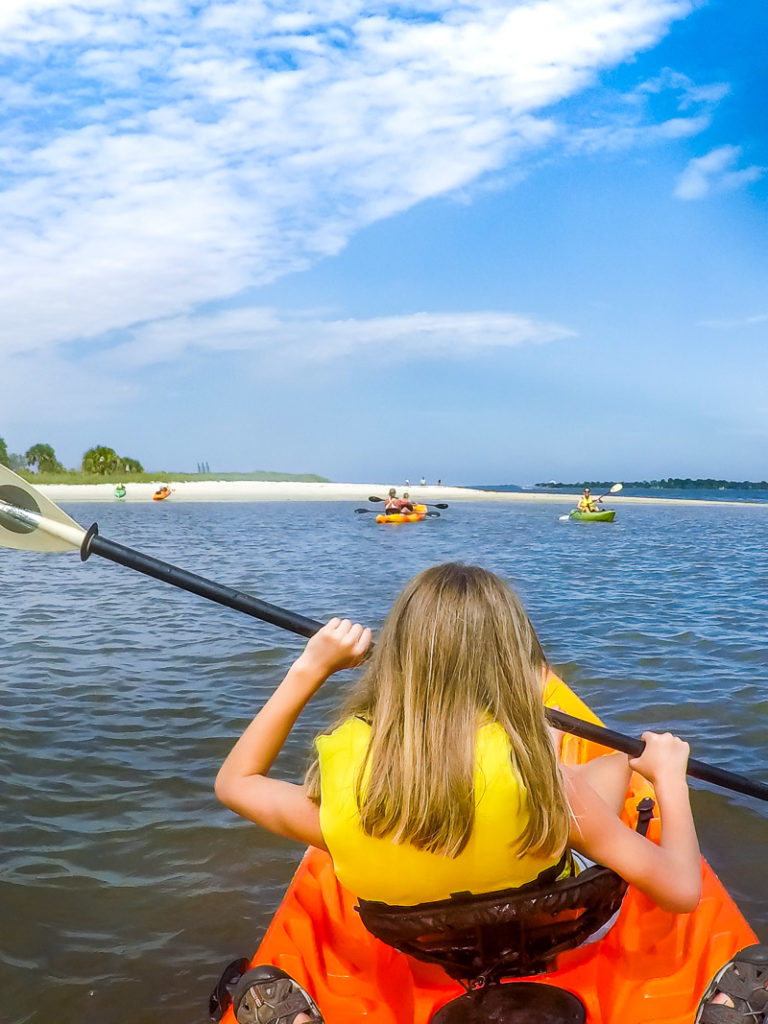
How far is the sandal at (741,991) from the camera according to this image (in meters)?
2.06

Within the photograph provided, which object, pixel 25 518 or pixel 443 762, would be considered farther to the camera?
pixel 25 518

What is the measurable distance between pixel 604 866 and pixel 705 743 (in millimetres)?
3597

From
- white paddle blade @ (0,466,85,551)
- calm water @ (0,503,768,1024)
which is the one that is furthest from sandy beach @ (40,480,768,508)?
white paddle blade @ (0,466,85,551)

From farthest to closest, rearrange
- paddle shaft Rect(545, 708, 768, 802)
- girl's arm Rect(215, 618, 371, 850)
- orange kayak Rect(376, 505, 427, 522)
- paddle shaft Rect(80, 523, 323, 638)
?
orange kayak Rect(376, 505, 427, 522), paddle shaft Rect(80, 523, 323, 638), paddle shaft Rect(545, 708, 768, 802), girl's arm Rect(215, 618, 371, 850)

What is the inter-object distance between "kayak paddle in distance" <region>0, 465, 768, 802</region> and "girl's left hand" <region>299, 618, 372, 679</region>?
41 cm

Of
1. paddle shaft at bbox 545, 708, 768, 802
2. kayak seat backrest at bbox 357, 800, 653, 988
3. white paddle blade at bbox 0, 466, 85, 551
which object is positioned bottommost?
kayak seat backrest at bbox 357, 800, 653, 988

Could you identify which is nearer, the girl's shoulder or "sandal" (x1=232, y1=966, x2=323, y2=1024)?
the girl's shoulder

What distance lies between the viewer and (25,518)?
2.62 meters

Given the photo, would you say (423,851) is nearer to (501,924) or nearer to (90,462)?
(501,924)

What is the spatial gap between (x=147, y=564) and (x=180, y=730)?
326 centimetres

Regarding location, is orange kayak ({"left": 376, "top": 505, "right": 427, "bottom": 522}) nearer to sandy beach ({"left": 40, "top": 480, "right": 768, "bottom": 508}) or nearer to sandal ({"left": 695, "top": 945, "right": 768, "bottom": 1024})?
sandy beach ({"left": 40, "top": 480, "right": 768, "bottom": 508})

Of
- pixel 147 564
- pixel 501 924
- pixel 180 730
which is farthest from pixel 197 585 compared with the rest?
pixel 180 730

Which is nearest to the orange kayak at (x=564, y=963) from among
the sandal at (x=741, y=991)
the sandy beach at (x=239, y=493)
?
the sandal at (x=741, y=991)

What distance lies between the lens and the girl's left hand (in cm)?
185
